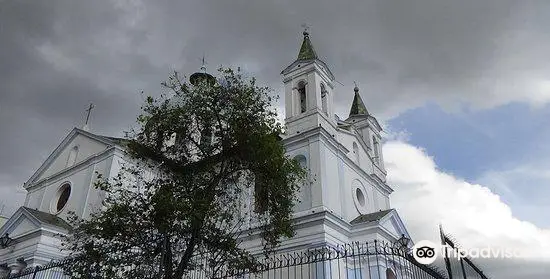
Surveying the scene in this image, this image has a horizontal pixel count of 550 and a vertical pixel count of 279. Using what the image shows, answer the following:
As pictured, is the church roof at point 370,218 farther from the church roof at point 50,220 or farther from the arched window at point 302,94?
the church roof at point 50,220

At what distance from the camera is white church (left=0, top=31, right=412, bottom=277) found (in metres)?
18.6

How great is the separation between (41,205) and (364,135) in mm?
18543

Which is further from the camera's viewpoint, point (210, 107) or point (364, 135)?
point (364, 135)

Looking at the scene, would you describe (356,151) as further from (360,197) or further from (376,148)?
(376,148)

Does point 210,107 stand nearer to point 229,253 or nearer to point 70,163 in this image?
point 229,253

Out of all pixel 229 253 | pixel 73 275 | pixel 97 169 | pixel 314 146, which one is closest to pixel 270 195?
pixel 229 253

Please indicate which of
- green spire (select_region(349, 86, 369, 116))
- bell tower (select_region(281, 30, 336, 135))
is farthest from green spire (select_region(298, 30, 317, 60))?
green spire (select_region(349, 86, 369, 116))

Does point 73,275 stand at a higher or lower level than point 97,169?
lower

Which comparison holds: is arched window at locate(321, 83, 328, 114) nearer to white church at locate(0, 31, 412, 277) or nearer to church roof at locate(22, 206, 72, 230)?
white church at locate(0, 31, 412, 277)

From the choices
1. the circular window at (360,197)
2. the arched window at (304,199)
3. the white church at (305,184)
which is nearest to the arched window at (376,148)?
the white church at (305,184)

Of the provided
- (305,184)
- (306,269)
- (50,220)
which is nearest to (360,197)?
(306,269)

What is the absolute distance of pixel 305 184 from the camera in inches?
658

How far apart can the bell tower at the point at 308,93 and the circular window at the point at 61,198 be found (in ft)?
39.5

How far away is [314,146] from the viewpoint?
19734 millimetres
